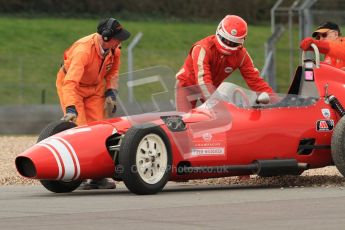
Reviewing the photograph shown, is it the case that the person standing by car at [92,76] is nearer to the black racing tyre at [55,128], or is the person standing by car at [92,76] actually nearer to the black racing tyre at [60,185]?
the black racing tyre at [55,128]

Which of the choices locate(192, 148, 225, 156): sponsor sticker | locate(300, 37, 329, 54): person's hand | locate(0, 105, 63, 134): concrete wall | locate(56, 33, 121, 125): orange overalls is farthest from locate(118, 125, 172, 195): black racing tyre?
locate(0, 105, 63, 134): concrete wall

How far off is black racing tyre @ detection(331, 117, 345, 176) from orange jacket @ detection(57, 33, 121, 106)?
240cm

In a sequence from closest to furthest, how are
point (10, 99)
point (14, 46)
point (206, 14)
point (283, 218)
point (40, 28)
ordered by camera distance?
point (283, 218) < point (10, 99) < point (14, 46) < point (40, 28) < point (206, 14)

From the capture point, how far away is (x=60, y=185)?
11234 mm

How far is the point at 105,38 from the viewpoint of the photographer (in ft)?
39.8

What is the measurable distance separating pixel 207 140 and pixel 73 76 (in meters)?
1.76

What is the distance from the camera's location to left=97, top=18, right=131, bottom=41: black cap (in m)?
12.0

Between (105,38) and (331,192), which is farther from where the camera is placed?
(105,38)

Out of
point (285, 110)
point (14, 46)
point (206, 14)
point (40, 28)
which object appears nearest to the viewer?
point (285, 110)

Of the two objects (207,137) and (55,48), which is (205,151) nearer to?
(207,137)

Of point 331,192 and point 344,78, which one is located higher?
point 344,78

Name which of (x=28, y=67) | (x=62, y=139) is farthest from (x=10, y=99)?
(x=62, y=139)

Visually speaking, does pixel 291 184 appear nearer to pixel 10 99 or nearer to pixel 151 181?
pixel 151 181

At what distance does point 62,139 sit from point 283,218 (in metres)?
2.87
